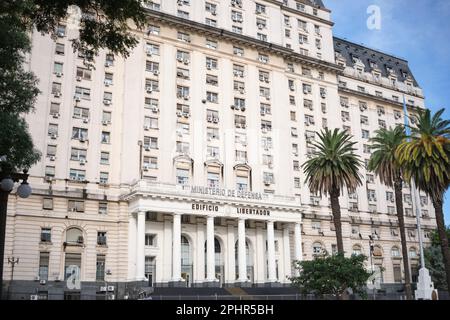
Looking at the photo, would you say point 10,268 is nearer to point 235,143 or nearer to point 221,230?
point 221,230

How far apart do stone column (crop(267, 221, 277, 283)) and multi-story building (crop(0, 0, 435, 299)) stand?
13cm

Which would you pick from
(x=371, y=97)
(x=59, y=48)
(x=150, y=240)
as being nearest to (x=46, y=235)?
(x=150, y=240)

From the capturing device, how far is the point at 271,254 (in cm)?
5956

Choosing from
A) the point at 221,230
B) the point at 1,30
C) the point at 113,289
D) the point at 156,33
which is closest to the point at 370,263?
the point at 221,230

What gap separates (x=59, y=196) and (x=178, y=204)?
13.0 m

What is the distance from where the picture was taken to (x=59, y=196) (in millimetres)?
52438

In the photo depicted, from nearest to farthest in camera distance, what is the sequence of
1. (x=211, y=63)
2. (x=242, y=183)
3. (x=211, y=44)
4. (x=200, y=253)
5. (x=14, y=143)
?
(x=14, y=143)
(x=200, y=253)
(x=242, y=183)
(x=211, y=63)
(x=211, y=44)

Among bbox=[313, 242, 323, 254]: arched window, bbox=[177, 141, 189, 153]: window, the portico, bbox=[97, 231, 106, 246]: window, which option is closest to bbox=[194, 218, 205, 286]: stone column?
the portico

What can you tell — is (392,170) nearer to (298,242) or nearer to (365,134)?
(298,242)

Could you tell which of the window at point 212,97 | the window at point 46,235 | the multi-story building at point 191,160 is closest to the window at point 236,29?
the multi-story building at point 191,160

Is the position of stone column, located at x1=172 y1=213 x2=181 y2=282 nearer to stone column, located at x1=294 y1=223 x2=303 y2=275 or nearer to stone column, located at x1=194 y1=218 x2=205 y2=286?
stone column, located at x1=194 y1=218 x2=205 y2=286

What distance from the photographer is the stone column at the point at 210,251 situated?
179ft

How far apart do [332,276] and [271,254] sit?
15382 millimetres

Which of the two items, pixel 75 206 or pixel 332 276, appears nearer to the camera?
pixel 332 276
